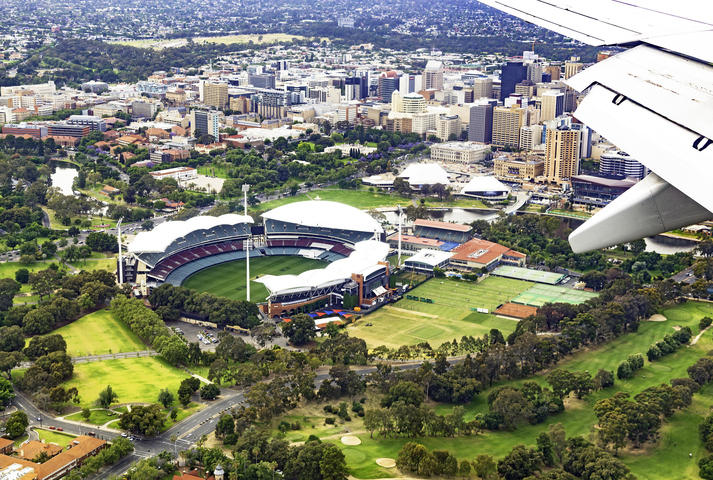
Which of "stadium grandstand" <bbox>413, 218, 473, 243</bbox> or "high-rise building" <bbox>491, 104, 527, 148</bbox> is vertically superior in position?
"high-rise building" <bbox>491, 104, 527, 148</bbox>

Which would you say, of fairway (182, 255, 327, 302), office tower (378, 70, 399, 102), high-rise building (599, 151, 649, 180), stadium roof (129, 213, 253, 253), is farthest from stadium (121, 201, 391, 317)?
office tower (378, 70, 399, 102)

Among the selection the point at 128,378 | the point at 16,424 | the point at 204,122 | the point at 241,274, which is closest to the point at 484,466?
the point at 128,378

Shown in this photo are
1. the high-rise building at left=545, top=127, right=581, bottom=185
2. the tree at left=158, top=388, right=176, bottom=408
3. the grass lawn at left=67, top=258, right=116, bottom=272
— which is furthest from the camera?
the high-rise building at left=545, top=127, right=581, bottom=185

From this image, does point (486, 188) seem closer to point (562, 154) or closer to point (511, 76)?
point (562, 154)

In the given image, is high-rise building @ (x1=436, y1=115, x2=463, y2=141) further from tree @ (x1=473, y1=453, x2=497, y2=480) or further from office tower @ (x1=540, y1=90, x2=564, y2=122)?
tree @ (x1=473, y1=453, x2=497, y2=480)

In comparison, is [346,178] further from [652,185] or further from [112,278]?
[652,185]

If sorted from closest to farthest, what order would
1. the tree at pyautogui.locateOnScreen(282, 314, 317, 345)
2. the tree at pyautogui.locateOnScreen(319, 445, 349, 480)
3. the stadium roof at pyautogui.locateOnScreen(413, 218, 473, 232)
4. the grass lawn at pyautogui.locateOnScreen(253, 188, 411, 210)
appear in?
the tree at pyautogui.locateOnScreen(319, 445, 349, 480), the tree at pyautogui.locateOnScreen(282, 314, 317, 345), the stadium roof at pyautogui.locateOnScreen(413, 218, 473, 232), the grass lawn at pyautogui.locateOnScreen(253, 188, 411, 210)

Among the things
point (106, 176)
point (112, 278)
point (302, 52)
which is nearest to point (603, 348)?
point (112, 278)
